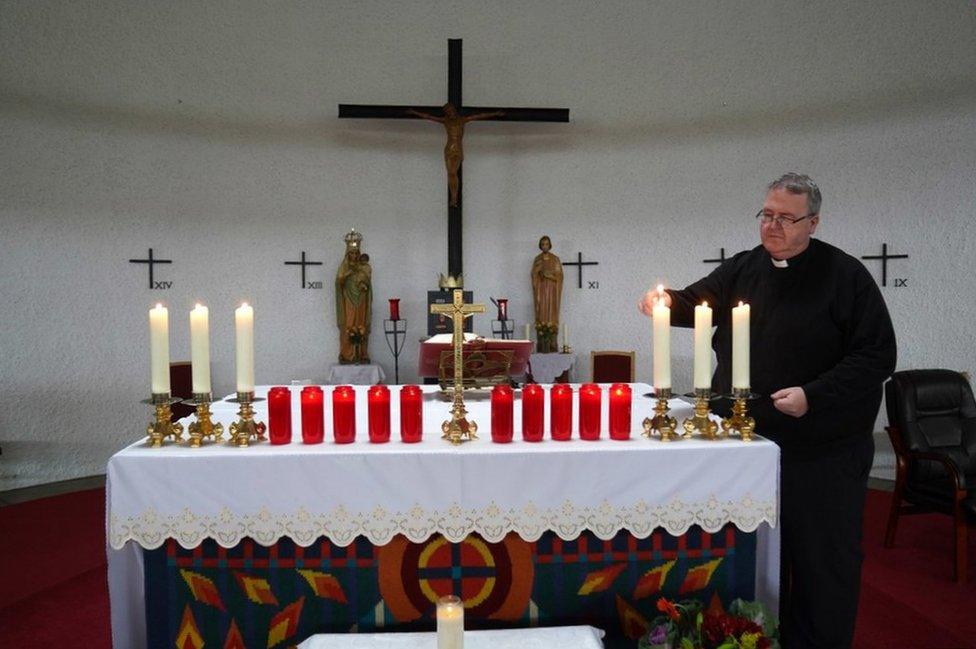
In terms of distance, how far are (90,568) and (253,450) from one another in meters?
2.85

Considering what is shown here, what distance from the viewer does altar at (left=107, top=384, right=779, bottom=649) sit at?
2008 mm

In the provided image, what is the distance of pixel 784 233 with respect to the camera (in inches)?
94.5

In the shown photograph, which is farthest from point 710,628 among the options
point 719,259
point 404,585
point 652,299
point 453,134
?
point 453,134

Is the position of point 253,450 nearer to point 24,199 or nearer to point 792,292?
point 792,292

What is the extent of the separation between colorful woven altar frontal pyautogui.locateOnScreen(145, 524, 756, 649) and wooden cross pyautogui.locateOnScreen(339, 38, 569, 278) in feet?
16.7

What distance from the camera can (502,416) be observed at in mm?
2139

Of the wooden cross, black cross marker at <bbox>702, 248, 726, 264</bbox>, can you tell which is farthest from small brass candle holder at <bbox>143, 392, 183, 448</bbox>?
black cross marker at <bbox>702, 248, 726, 264</bbox>

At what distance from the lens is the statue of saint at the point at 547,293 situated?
23.5 feet

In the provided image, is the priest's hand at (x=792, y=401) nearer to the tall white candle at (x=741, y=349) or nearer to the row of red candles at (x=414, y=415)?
the tall white candle at (x=741, y=349)

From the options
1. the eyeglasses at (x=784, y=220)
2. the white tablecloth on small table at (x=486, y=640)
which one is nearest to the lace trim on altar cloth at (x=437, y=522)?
the white tablecloth on small table at (x=486, y=640)

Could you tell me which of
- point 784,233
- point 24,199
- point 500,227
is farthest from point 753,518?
point 24,199

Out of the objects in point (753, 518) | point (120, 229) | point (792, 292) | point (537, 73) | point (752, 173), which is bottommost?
point (753, 518)

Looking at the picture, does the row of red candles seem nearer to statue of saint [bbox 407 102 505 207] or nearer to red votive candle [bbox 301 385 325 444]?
red votive candle [bbox 301 385 325 444]

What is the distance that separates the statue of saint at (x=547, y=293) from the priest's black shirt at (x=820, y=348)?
458 centimetres
